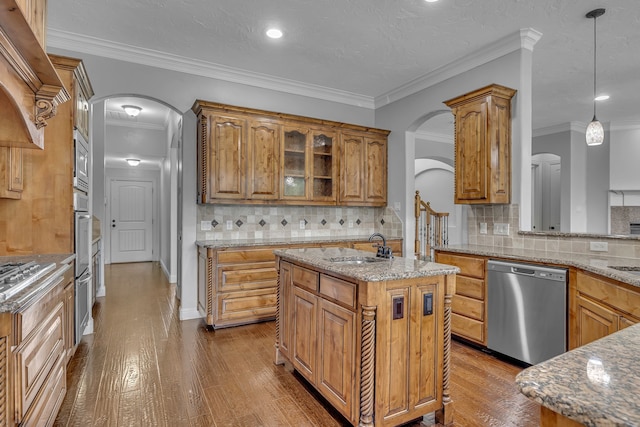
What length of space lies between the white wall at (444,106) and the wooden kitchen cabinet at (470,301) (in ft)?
2.49

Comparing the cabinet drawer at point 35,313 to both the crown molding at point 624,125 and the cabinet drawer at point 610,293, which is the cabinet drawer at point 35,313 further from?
the crown molding at point 624,125

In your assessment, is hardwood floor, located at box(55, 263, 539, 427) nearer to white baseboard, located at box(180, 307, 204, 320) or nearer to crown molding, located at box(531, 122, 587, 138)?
white baseboard, located at box(180, 307, 204, 320)

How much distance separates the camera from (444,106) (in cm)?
430

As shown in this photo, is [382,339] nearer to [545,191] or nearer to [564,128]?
[564,128]

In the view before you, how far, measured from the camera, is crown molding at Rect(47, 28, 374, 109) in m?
3.55

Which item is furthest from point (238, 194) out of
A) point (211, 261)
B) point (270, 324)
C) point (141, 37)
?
point (141, 37)

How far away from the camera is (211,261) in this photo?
12.1 feet

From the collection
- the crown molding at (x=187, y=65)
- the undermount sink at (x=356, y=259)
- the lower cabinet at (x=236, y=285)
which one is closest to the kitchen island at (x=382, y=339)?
the undermount sink at (x=356, y=259)

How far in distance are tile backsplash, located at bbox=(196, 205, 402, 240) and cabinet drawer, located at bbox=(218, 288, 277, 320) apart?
2.80 feet

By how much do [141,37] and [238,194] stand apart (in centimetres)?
182

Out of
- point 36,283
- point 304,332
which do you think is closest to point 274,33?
point 304,332

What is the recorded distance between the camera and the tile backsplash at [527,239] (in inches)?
110

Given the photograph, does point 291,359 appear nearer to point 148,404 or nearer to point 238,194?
point 148,404

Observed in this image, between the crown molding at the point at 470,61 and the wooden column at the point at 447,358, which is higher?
the crown molding at the point at 470,61
